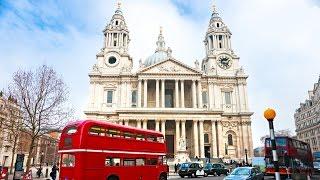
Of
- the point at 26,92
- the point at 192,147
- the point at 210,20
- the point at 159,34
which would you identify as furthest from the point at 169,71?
the point at 26,92

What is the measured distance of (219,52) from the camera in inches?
2472

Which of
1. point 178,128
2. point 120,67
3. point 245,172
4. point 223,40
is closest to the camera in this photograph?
point 245,172

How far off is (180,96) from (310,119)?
133 ft

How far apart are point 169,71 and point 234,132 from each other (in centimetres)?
1770

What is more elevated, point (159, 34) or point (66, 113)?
point (159, 34)

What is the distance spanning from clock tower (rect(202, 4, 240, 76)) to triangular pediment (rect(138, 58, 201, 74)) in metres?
5.58

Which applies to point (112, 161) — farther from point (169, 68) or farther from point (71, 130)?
point (169, 68)

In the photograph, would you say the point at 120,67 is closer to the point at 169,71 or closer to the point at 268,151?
the point at 169,71

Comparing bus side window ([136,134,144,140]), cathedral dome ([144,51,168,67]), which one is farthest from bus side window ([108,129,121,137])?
cathedral dome ([144,51,168,67])

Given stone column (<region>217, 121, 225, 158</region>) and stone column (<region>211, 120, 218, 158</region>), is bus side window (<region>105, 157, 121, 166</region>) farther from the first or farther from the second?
stone column (<region>217, 121, 225, 158</region>)

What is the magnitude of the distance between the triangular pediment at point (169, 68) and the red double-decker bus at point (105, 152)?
38.2m

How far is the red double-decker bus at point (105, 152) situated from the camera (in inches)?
579

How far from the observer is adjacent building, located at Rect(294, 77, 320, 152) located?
7019cm

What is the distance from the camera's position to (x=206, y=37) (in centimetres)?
6725
